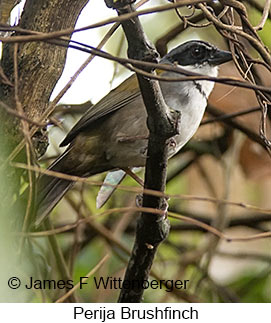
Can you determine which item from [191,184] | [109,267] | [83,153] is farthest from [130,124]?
[191,184]

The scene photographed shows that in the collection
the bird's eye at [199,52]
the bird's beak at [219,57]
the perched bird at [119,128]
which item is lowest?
the perched bird at [119,128]

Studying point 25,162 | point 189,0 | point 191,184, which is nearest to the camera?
point 189,0

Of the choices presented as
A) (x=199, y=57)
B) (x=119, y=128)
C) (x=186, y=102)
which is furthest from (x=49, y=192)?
(x=199, y=57)

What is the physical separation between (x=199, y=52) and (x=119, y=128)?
0.52 meters

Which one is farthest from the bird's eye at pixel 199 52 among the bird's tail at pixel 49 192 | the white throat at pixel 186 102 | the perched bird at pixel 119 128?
the bird's tail at pixel 49 192

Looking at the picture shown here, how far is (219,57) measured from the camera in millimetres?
3338

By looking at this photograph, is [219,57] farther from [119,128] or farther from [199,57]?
[119,128]

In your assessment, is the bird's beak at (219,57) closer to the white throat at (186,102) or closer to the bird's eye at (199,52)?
the bird's eye at (199,52)

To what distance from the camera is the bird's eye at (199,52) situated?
11.2 ft

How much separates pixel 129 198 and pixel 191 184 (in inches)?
34.5

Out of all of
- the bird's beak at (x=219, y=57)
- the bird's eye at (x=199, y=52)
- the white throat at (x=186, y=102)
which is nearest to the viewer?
the white throat at (x=186, y=102)

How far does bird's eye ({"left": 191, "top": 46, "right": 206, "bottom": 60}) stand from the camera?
11.2 feet

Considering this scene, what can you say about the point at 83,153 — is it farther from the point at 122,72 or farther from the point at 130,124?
the point at 122,72
